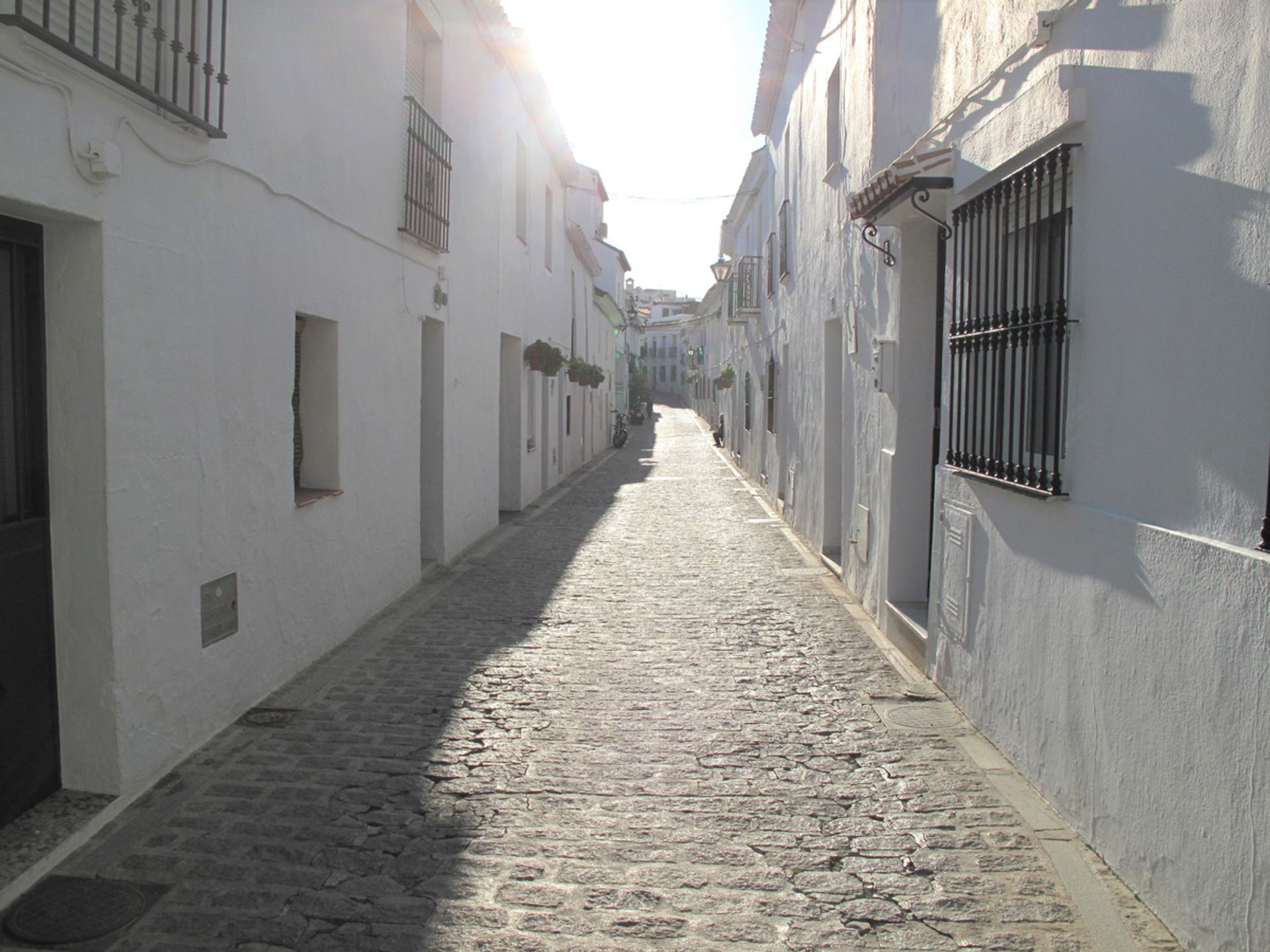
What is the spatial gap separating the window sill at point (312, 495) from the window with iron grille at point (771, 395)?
968 centimetres

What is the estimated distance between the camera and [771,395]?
15.6m

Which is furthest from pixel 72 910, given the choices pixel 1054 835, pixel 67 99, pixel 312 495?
pixel 1054 835

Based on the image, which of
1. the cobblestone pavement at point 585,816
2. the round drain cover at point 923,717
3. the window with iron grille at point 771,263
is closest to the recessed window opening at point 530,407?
the window with iron grille at point 771,263

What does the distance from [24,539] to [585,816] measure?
2.42 meters

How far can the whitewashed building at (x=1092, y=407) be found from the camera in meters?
2.81

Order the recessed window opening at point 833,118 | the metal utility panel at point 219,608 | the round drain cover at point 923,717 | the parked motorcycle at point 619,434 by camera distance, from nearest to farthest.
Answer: the metal utility panel at point 219,608 < the round drain cover at point 923,717 < the recessed window opening at point 833,118 < the parked motorcycle at point 619,434

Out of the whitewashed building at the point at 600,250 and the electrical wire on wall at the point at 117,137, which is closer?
the electrical wire on wall at the point at 117,137

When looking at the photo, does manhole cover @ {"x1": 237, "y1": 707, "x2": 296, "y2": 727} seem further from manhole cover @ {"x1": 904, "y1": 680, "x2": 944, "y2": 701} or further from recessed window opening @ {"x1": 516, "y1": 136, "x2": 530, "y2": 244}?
recessed window opening @ {"x1": 516, "y1": 136, "x2": 530, "y2": 244}

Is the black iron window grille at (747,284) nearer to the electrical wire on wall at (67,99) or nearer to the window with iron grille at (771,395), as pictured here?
the window with iron grille at (771,395)

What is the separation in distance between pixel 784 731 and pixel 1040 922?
1.88 metres

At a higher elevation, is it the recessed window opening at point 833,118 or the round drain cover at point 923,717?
the recessed window opening at point 833,118

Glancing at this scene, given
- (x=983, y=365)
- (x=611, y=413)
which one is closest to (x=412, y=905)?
(x=983, y=365)

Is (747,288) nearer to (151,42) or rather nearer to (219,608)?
(219,608)

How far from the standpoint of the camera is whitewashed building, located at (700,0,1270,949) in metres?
2.81
